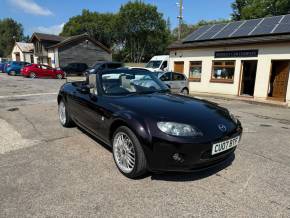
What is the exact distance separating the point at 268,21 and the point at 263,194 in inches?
541

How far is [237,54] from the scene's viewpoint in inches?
522

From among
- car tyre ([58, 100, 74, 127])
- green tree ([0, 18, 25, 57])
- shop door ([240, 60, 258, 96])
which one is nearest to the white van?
shop door ([240, 60, 258, 96])

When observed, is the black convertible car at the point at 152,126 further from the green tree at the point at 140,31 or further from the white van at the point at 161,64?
the green tree at the point at 140,31

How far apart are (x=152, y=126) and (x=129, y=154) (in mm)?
651

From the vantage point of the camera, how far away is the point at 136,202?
271 cm

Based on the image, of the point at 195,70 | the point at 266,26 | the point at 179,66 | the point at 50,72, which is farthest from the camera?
the point at 50,72

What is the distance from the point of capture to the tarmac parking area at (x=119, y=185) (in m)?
2.57

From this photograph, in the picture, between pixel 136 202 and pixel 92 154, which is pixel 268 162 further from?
pixel 92 154

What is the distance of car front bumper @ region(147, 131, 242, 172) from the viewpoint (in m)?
2.79

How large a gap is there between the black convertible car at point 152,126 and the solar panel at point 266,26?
35.5ft

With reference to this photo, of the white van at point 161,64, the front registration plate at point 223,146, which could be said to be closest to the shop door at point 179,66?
the white van at point 161,64

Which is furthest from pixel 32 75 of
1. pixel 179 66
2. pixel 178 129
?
pixel 178 129

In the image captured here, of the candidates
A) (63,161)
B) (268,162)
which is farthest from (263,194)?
(63,161)

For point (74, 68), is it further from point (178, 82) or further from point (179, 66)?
point (178, 82)
